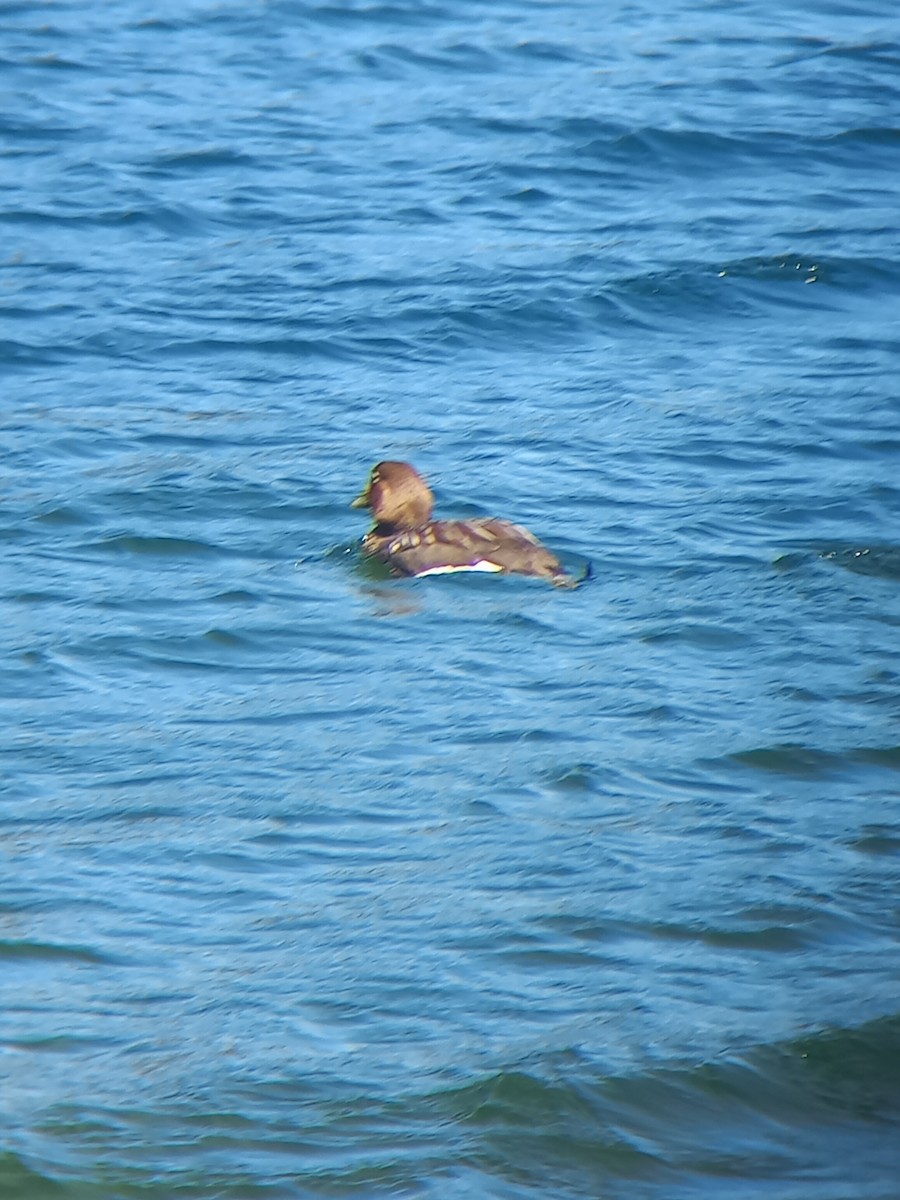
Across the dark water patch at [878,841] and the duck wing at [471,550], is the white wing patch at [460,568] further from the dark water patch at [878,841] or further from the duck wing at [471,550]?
the dark water patch at [878,841]

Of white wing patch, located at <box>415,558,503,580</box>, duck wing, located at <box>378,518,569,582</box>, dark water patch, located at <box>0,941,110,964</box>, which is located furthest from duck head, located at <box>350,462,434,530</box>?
dark water patch, located at <box>0,941,110,964</box>

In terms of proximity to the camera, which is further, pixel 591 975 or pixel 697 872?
pixel 697 872

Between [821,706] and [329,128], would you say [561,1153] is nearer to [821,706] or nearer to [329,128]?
[821,706]

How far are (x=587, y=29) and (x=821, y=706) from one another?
1413 centimetres

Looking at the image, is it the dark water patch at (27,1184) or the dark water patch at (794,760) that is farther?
the dark water patch at (794,760)

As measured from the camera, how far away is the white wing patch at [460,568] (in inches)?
409

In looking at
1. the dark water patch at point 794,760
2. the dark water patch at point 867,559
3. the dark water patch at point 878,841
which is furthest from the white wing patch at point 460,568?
the dark water patch at point 878,841

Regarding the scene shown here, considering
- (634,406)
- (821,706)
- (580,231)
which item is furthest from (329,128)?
(821,706)

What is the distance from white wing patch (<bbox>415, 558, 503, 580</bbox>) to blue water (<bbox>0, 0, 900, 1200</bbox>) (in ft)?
0.48

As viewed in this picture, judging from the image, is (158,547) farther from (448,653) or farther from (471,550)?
(448,653)

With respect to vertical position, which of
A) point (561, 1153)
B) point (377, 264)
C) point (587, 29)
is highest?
point (587, 29)

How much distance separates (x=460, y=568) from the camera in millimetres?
10516

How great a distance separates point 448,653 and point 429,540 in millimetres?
1074

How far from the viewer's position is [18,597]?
993 centimetres
